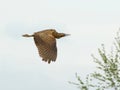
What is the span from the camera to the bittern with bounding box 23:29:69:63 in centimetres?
1650

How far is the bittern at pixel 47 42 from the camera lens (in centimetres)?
1650

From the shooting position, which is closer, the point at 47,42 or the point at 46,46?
the point at 46,46

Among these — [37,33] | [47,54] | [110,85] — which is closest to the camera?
[47,54]

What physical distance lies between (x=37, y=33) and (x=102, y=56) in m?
9.31

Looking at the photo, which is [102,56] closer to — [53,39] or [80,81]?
[80,81]

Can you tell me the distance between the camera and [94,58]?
27.6m

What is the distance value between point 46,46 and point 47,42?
0.89 ft

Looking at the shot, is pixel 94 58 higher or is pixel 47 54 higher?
pixel 47 54

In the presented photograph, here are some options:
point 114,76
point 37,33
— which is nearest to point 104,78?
point 114,76

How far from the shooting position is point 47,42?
677 inches

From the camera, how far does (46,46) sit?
55.6 ft

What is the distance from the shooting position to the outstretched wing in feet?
54.0

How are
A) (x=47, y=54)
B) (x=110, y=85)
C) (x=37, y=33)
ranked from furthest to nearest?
(x=110, y=85) → (x=37, y=33) → (x=47, y=54)

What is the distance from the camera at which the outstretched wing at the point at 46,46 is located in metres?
16.5
